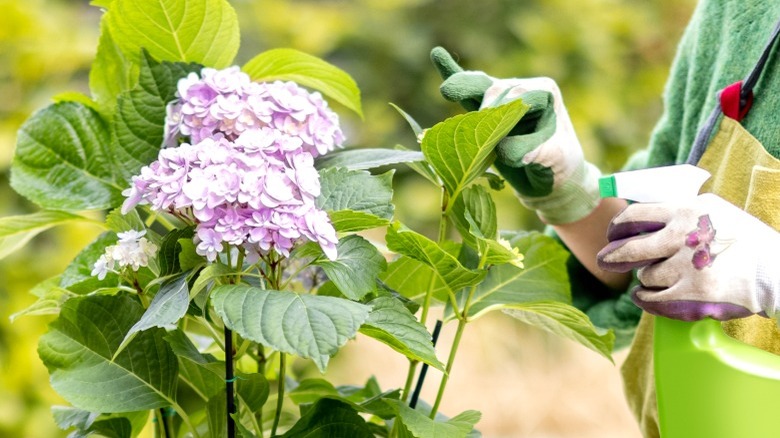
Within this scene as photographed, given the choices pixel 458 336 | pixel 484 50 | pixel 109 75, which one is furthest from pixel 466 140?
pixel 484 50

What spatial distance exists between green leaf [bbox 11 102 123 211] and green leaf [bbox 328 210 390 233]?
0.90 ft

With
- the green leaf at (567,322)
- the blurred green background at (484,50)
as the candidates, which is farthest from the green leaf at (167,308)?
the blurred green background at (484,50)

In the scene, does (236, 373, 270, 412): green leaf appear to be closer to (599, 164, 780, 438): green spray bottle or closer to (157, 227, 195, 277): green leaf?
(157, 227, 195, 277): green leaf

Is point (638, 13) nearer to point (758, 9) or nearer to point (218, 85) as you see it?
point (758, 9)

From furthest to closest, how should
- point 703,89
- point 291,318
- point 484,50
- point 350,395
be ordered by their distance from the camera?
1. point 484,50
2. point 703,89
3. point 350,395
4. point 291,318

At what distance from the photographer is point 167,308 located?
2.25 feet

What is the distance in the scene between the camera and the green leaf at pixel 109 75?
0.96 m

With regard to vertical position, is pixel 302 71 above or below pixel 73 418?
above

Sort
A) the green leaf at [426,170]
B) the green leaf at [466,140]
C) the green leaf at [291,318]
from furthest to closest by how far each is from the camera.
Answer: the green leaf at [426,170], the green leaf at [466,140], the green leaf at [291,318]

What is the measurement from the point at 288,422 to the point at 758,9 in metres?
0.70

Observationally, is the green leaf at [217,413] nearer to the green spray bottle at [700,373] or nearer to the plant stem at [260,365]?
the plant stem at [260,365]

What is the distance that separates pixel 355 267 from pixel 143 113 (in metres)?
0.27

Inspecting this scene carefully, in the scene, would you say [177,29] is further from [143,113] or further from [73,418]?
A: [73,418]

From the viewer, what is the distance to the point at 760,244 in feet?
2.72
